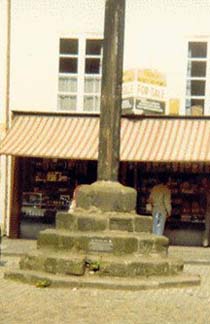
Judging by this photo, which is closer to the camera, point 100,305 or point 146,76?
point 100,305

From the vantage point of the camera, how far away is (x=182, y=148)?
17734 mm

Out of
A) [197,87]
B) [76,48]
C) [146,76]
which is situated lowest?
[197,87]

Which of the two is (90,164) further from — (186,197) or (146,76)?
(146,76)

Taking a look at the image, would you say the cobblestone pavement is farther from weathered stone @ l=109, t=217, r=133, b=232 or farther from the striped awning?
the striped awning

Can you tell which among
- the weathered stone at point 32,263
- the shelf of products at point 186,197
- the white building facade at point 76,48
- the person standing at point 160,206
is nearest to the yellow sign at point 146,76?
the white building facade at point 76,48

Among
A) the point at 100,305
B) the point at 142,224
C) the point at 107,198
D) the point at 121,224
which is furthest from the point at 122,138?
the point at 100,305

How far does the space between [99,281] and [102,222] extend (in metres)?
1.39

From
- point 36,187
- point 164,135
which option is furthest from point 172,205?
point 36,187

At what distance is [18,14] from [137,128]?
470 cm

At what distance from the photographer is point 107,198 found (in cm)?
1222

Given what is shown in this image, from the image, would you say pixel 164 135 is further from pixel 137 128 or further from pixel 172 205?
pixel 172 205

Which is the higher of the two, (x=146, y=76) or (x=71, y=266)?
(x=146, y=76)

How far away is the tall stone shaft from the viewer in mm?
12391

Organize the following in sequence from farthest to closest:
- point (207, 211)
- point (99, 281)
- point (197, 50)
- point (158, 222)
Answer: point (197, 50) < point (207, 211) < point (158, 222) < point (99, 281)
